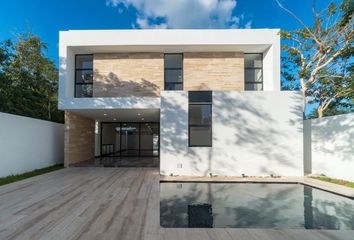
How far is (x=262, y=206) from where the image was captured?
479 cm

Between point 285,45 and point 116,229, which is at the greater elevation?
point 285,45

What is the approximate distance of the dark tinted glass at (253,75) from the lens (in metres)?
11.0

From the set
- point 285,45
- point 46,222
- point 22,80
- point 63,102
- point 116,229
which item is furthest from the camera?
point 22,80

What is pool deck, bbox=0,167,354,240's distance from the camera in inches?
126

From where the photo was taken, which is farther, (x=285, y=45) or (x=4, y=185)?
(x=285, y=45)

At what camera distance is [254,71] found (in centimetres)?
1105

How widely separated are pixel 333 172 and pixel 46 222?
8593 millimetres

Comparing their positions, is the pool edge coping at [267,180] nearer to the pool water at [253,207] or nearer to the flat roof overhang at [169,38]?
the pool water at [253,207]

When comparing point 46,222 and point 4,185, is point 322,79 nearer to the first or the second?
point 46,222

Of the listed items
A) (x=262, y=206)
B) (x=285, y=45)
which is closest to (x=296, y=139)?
(x=262, y=206)

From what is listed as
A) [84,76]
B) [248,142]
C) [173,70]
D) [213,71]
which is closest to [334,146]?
[248,142]

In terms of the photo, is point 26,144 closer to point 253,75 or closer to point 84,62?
point 84,62

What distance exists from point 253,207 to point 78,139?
30.1 feet

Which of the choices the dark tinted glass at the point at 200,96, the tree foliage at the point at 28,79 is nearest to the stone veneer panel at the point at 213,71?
the dark tinted glass at the point at 200,96
